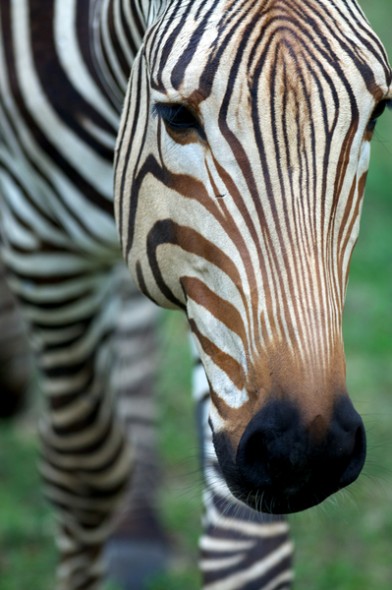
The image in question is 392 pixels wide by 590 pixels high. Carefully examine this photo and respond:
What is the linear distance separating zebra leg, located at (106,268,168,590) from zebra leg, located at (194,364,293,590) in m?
1.58

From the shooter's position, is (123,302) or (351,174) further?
(123,302)

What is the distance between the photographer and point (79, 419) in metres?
4.07

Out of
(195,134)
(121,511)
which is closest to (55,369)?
(121,511)

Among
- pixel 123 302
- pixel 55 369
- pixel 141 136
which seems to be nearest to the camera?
pixel 141 136

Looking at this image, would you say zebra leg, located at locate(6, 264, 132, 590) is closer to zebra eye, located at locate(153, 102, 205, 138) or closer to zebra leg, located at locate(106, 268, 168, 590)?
zebra leg, located at locate(106, 268, 168, 590)

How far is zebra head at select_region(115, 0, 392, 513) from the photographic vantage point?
2.17 m

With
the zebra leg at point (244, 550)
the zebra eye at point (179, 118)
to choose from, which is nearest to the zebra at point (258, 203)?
the zebra eye at point (179, 118)

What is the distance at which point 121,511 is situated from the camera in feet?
17.1

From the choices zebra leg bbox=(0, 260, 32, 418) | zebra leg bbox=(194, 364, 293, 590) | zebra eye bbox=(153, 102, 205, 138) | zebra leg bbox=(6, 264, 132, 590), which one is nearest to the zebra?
zebra eye bbox=(153, 102, 205, 138)

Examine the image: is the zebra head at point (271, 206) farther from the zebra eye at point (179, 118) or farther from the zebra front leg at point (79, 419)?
the zebra front leg at point (79, 419)

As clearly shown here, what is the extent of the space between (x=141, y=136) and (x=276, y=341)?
2.12 ft

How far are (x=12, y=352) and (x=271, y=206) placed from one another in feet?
11.7

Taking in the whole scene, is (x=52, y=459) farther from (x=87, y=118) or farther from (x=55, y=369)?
(x=87, y=118)

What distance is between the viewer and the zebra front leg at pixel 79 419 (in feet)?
12.5
